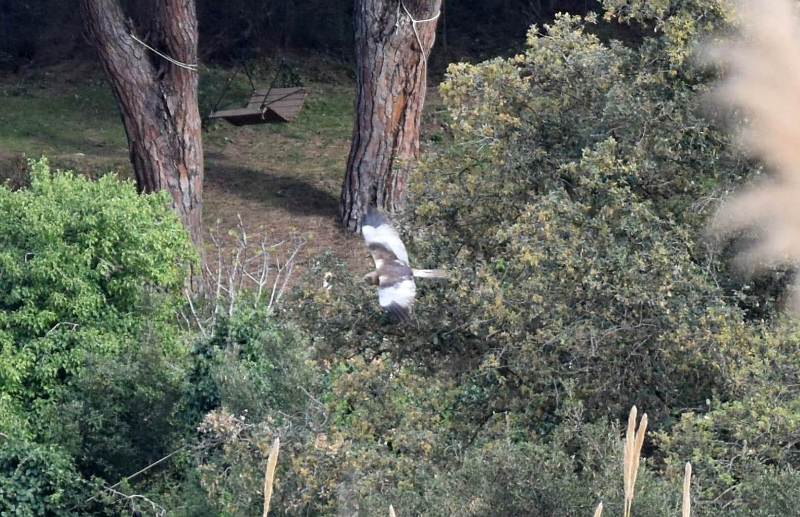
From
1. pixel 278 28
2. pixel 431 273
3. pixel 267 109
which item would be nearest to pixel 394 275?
pixel 431 273

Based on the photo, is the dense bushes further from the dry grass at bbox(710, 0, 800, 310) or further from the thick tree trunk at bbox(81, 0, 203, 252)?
the thick tree trunk at bbox(81, 0, 203, 252)

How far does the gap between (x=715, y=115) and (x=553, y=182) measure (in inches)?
37.0

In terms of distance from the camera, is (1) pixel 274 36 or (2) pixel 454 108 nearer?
(2) pixel 454 108

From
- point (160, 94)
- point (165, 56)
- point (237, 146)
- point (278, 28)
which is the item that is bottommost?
point (237, 146)

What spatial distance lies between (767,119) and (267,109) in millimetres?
9473

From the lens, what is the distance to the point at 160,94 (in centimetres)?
1217

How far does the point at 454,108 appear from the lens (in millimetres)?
7148

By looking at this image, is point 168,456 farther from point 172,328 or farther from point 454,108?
point 454,108

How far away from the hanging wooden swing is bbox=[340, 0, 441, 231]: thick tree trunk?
5.94 feet

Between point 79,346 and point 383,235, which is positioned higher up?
point 383,235

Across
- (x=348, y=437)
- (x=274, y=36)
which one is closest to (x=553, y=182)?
(x=348, y=437)

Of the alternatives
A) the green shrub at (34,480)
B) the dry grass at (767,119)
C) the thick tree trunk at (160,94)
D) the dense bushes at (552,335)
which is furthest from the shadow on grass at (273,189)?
the dry grass at (767,119)

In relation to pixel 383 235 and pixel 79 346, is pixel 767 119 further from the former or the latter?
pixel 79 346

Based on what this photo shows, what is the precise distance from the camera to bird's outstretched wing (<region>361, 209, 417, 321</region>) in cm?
647
